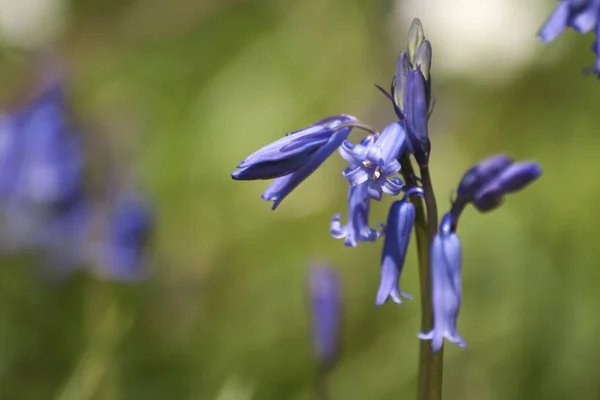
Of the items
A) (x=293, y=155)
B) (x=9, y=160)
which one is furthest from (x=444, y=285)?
(x=9, y=160)

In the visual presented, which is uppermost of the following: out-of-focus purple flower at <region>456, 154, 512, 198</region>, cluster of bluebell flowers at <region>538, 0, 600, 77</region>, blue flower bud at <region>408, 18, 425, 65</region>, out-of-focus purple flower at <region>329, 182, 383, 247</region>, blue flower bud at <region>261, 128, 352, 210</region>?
cluster of bluebell flowers at <region>538, 0, 600, 77</region>

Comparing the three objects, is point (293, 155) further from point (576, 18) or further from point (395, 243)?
point (576, 18)

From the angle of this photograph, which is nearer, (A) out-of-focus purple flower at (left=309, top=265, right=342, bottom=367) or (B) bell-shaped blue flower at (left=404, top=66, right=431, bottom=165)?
(B) bell-shaped blue flower at (left=404, top=66, right=431, bottom=165)

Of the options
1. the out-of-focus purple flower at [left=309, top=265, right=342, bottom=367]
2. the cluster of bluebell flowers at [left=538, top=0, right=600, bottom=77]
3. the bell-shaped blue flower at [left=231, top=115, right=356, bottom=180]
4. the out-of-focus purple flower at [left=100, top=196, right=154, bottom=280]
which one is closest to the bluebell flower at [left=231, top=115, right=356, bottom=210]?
the bell-shaped blue flower at [left=231, top=115, right=356, bottom=180]

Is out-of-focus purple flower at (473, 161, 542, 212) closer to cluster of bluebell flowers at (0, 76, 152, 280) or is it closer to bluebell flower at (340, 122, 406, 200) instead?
bluebell flower at (340, 122, 406, 200)

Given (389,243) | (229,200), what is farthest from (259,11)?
(389,243)

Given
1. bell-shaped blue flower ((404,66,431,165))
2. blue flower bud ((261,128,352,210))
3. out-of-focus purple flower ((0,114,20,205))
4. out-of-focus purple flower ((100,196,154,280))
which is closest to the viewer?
bell-shaped blue flower ((404,66,431,165))
